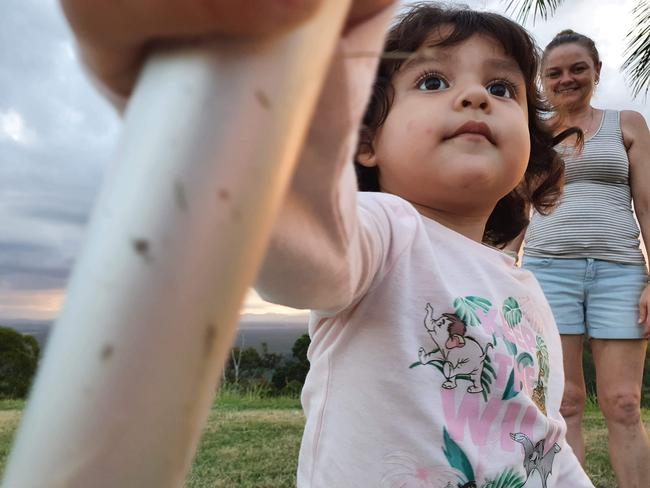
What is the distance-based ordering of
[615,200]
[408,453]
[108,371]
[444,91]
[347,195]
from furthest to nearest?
[615,200] → [444,91] → [408,453] → [347,195] → [108,371]

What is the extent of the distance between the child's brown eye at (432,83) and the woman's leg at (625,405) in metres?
1.34

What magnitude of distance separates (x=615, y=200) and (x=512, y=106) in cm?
123

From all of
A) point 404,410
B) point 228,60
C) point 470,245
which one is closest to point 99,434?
point 228,60

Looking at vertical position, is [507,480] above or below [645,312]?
below

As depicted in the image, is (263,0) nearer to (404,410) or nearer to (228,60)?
(228,60)

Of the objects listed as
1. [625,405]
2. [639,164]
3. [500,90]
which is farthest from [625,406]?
[500,90]

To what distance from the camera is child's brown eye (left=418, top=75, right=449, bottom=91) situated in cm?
97

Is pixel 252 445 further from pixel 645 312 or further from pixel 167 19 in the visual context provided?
pixel 167 19

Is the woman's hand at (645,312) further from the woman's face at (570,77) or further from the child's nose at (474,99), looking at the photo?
the child's nose at (474,99)

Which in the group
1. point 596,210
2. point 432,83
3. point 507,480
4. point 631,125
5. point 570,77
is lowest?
point 507,480

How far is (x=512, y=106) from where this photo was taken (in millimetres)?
1001

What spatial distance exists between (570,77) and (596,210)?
490 mm

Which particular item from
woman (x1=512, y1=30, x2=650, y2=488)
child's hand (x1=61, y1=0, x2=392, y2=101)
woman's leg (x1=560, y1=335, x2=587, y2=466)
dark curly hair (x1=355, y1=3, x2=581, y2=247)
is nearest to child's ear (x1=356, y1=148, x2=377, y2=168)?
dark curly hair (x1=355, y1=3, x2=581, y2=247)

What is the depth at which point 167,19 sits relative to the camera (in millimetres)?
212
